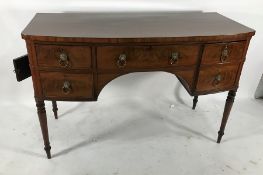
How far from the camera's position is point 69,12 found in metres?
1.62

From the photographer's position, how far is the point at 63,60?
1147 mm

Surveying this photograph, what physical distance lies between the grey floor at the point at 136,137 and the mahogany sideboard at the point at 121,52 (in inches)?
9.7

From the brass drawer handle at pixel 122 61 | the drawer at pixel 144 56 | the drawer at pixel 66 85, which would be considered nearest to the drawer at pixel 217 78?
the drawer at pixel 144 56

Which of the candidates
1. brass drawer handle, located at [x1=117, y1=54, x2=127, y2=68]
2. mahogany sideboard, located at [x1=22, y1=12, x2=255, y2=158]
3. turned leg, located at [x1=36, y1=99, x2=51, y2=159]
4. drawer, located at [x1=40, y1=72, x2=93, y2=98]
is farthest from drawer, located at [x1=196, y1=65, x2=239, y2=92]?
turned leg, located at [x1=36, y1=99, x2=51, y2=159]

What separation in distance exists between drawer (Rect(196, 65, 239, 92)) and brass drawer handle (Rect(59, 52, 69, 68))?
0.63 metres

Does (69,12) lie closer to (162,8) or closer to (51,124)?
(162,8)

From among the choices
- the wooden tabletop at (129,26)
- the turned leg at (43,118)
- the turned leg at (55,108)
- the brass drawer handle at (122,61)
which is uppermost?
the wooden tabletop at (129,26)

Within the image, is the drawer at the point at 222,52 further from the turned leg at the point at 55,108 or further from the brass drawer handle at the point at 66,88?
the turned leg at the point at 55,108

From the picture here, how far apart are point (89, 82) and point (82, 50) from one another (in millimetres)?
163

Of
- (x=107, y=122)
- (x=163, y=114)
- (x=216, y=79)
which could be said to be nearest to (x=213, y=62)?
(x=216, y=79)

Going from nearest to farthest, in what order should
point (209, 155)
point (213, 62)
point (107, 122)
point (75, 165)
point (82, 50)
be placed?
point (82, 50)
point (213, 62)
point (75, 165)
point (209, 155)
point (107, 122)

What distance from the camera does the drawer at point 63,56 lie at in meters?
1.13

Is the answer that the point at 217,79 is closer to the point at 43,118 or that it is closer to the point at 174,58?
the point at 174,58

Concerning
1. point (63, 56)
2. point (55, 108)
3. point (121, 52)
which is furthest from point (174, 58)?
point (55, 108)
